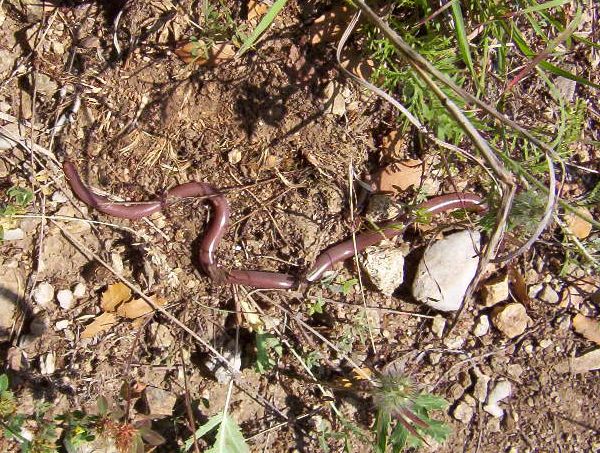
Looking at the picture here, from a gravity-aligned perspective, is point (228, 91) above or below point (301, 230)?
above

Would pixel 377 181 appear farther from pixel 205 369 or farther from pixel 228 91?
pixel 205 369

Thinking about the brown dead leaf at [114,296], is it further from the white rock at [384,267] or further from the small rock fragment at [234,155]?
the white rock at [384,267]

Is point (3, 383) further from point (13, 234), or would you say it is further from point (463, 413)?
point (463, 413)

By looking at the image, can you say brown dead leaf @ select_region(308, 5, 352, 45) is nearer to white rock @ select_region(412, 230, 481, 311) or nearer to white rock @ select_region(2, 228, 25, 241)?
white rock @ select_region(412, 230, 481, 311)

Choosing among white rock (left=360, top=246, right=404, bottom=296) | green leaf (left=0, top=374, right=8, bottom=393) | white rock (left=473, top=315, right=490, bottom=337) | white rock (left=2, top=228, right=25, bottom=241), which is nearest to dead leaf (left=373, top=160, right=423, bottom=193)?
white rock (left=360, top=246, right=404, bottom=296)

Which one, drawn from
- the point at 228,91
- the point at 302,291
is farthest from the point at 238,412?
the point at 228,91

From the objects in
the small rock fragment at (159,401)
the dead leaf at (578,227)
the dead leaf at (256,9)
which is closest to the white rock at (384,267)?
the dead leaf at (578,227)
